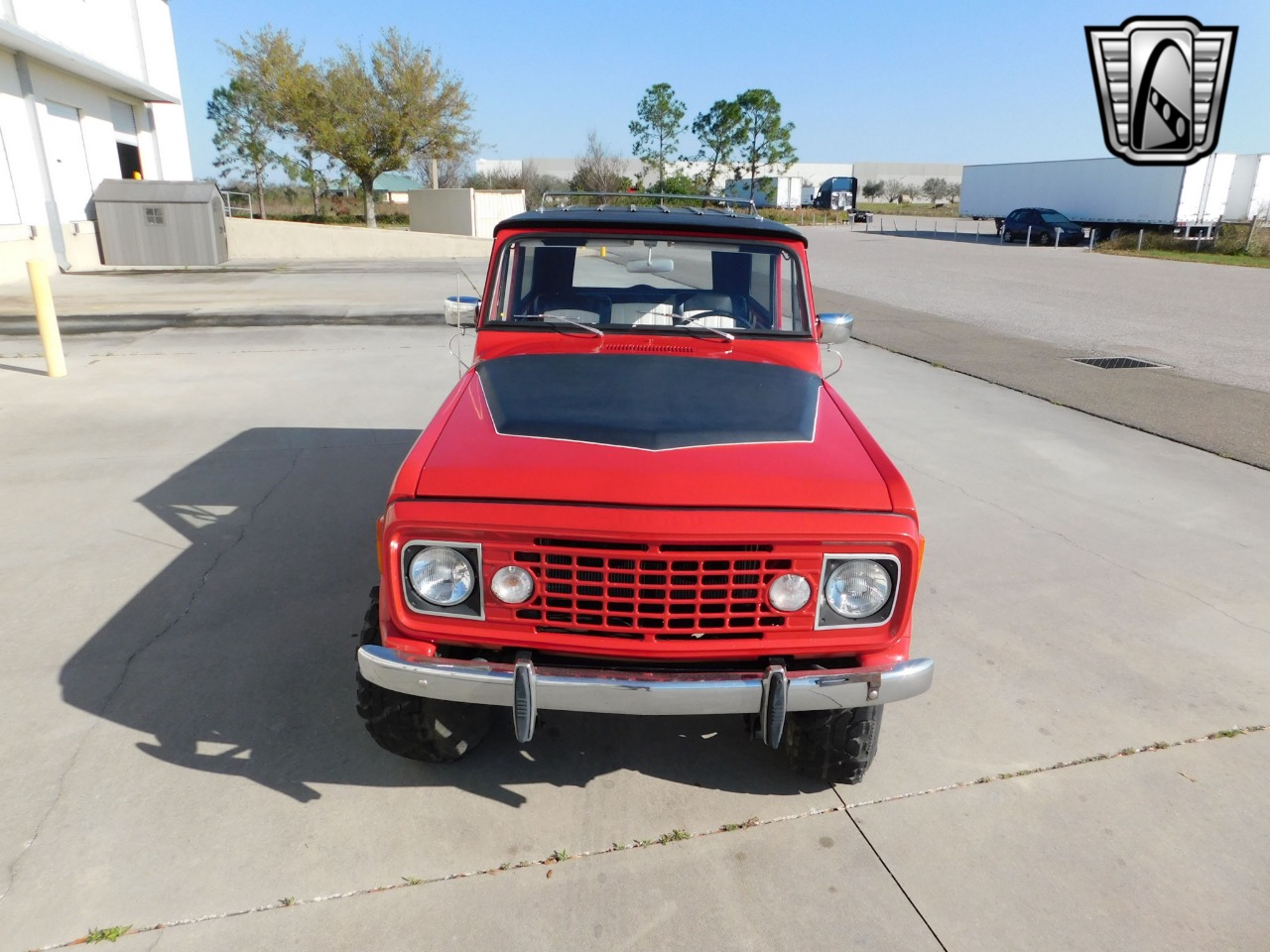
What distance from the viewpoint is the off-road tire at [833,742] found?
9.39ft

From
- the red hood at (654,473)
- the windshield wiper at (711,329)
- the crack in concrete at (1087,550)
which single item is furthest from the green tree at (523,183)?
the red hood at (654,473)

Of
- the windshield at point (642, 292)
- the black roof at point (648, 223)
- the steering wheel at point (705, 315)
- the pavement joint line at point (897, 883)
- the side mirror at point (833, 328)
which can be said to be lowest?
the pavement joint line at point (897, 883)

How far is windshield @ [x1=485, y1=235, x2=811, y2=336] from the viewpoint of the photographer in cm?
385

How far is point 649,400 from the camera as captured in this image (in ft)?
10.2

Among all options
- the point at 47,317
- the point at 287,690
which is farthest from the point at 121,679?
the point at 47,317

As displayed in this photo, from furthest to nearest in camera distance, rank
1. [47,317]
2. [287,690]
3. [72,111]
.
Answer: [72,111] < [47,317] < [287,690]

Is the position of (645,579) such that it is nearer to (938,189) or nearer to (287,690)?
(287,690)

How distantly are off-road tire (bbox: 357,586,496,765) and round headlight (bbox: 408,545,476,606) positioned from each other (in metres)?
0.45

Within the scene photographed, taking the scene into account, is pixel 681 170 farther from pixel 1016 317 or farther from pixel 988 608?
pixel 988 608

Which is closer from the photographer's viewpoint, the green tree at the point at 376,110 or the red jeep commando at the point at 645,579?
the red jeep commando at the point at 645,579

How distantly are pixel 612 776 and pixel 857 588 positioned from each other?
1.19 m

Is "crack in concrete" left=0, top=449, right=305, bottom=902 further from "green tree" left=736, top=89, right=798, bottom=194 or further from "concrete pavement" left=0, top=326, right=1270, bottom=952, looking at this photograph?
"green tree" left=736, top=89, right=798, bottom=194

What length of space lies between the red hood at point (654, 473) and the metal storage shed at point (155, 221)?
2069 cm

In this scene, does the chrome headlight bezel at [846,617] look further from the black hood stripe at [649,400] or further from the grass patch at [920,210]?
the grass patch at [920,210]
